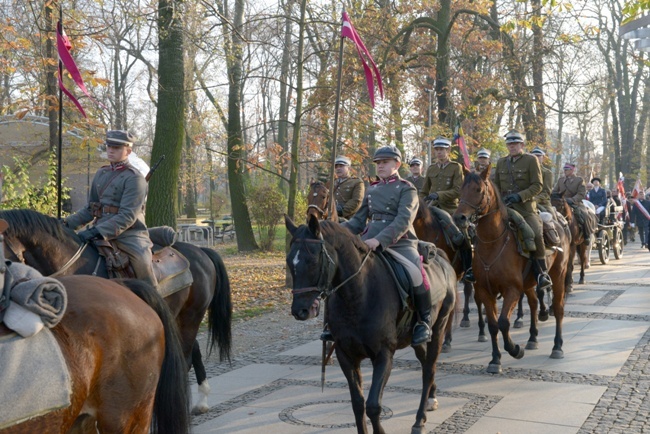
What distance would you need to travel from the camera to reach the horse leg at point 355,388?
17.9ft

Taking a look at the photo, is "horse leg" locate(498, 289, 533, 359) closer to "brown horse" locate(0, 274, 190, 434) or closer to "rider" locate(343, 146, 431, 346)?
"rider" locate(343, 146, 431, 346)

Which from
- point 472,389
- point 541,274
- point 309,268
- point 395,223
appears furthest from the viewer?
point 541,274

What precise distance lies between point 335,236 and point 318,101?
12490 millimetres

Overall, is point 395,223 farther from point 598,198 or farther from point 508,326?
point 598,198

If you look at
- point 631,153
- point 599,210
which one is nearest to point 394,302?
point 599,210

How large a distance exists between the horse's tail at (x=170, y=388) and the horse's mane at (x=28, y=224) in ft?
5.86

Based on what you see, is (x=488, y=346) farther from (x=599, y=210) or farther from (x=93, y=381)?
(x=599, y=210)

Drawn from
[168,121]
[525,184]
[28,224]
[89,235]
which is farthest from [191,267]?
[168,121]

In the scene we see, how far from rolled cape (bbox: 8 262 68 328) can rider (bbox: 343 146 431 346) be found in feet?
9.38

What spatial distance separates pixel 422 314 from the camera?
602 cm

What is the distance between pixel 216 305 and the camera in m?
7.61

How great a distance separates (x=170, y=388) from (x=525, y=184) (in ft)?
23.2

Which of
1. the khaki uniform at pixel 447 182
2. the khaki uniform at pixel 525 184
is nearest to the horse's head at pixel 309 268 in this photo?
the khaki uniform at pixel 525 184

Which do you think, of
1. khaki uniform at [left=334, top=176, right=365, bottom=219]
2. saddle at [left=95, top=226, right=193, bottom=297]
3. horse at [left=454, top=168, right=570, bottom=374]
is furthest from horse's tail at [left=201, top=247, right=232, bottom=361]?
khaki uniform at [left=334, top=176, right=365, bottom=219]
